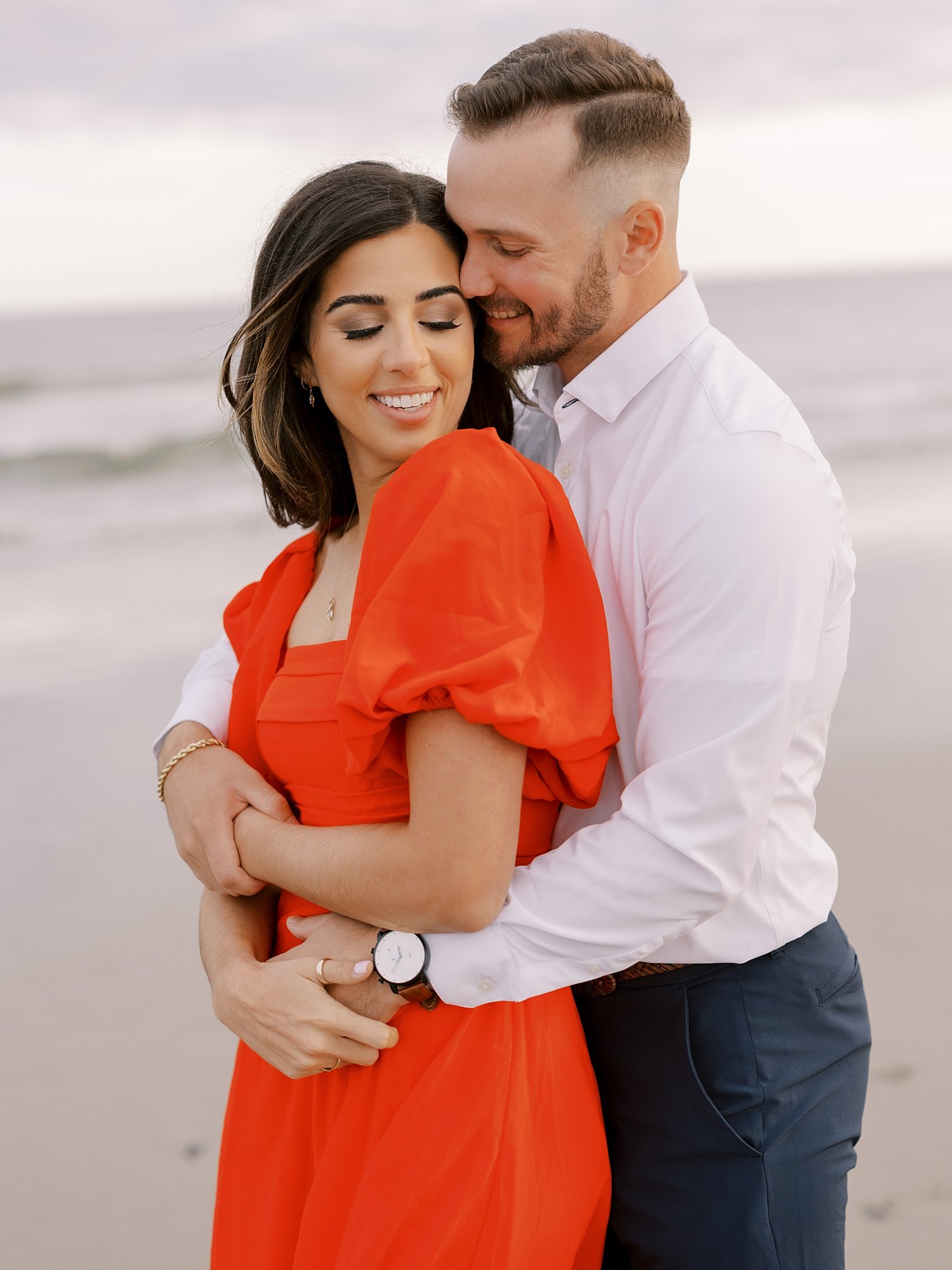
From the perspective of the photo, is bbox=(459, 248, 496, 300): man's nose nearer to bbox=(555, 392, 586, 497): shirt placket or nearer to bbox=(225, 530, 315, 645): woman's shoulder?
bbox=(555, 392, 586, 497): shirt placket

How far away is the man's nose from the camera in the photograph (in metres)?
1.77

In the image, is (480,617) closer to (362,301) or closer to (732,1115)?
(362,301)

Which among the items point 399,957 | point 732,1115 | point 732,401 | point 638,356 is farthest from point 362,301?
point 732,1115

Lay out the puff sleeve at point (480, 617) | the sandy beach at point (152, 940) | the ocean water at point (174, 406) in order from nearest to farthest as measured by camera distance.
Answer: the puff sleeve at point (480, 617)
the sandy beach at point (152, 940)
the ocean water at point (174, 406)

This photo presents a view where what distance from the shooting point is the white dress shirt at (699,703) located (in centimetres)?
144

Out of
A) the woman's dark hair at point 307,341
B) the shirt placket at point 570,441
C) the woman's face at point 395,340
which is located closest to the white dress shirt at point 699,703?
the shirt placket at point 570,441

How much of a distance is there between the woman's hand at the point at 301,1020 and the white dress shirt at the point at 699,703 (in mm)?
135

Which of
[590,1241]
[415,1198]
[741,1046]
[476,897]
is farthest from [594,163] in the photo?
[590,1241]

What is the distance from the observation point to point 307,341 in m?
1.81

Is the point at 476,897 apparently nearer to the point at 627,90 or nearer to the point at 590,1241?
the point at 590,1241

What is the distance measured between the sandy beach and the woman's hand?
1.54m

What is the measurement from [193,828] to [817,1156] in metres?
1.10

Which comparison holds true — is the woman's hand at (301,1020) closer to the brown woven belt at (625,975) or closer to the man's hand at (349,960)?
the man's hand at (349,960)

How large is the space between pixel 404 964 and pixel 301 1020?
167 mm
